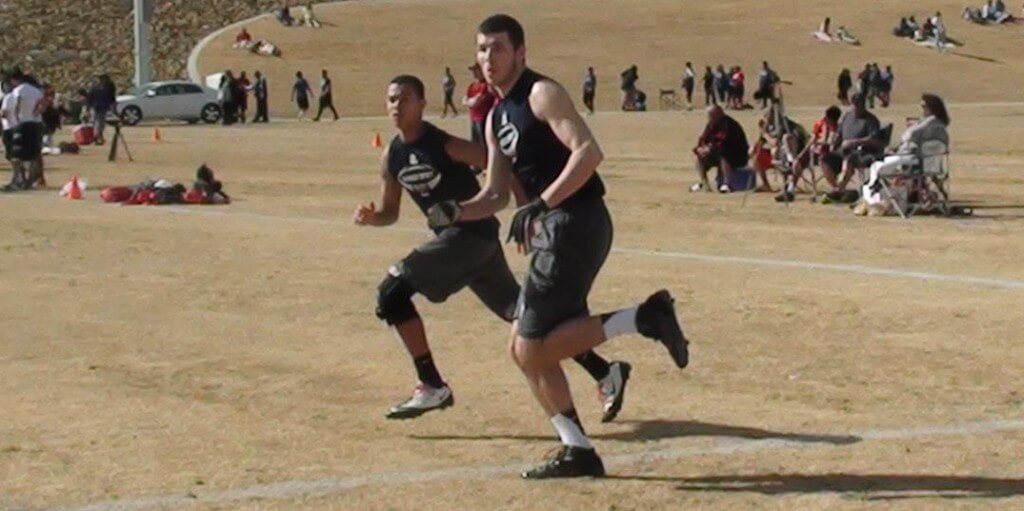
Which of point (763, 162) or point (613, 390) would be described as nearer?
point (613, 390)

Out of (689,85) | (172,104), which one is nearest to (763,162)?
(172,104)

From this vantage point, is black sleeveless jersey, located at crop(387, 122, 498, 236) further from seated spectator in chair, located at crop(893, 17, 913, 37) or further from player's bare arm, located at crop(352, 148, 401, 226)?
seated spectator in chair, located at crop(893, 17, 913, 37)

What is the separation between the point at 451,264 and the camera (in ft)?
29.7

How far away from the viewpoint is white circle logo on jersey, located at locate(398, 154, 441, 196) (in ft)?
29.9

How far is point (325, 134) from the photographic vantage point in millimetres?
45438

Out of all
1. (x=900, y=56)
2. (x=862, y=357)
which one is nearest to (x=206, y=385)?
(x=862, y=357)

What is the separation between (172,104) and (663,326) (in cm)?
4843

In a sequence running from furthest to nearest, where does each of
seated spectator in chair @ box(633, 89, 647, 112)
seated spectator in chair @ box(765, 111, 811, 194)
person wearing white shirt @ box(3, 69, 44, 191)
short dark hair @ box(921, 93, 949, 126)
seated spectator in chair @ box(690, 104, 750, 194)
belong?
seated spectator in chair @ box(633, 89, 647, 112) < person wearing white shirt @ box(3, 69, 44, 191) < seated spectator in chair @ box(690, 104, 750, 194) < seated spectator in chair @ box(765, 111, 811, 194) < short dark hair @ box(921, 93, 949, 126)

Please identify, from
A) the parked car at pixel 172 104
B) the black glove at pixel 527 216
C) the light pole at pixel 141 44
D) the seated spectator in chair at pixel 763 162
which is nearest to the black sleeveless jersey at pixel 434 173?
the black glove at pixel 527 216

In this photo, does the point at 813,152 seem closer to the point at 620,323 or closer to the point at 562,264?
the point at 620,323

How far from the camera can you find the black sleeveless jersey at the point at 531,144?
24.6ft

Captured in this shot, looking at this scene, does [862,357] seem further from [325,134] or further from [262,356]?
[325,134]

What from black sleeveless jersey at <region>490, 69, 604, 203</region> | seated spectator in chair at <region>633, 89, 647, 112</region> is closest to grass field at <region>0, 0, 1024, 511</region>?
black sleeveless jersey at <region>490, 69, 604, 203</region>

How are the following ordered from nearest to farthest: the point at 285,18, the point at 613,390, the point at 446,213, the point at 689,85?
the point at 446,213, the point at 613,390, the point at 689,85, the point at 285,18
